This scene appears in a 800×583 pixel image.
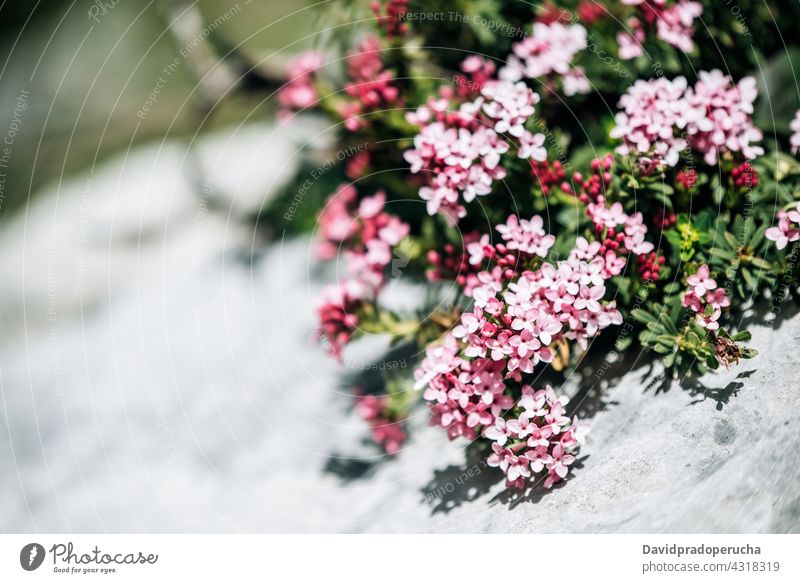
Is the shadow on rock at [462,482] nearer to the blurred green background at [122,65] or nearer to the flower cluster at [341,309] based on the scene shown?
the flower cluster at [341,309]

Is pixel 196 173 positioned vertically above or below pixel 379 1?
below

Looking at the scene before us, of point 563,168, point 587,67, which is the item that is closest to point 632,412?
point 563,168

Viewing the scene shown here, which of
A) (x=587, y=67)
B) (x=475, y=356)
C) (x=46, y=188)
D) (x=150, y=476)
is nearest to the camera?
(x=475, y=356)

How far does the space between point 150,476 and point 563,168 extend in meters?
1.29

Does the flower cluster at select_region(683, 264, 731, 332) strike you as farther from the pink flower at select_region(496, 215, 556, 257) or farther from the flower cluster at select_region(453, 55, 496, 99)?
the flower cluster at select_region(453, 55, 496, 99)

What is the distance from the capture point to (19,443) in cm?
160

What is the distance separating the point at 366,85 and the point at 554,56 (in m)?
0.44

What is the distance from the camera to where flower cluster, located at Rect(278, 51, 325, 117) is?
1523 mm

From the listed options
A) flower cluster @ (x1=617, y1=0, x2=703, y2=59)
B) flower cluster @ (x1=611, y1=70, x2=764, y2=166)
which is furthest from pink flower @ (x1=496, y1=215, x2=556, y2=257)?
flower cluster @ (x1=617, y1=0, x2=703, y2=59)
